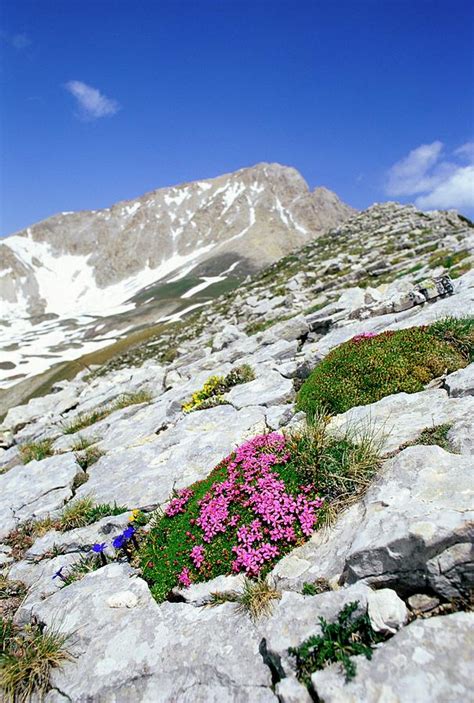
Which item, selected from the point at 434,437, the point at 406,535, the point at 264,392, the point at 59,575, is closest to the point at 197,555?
the point at 59,575

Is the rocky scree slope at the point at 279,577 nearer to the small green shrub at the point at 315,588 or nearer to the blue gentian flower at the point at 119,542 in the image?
the small green shrub at the point at 315,588

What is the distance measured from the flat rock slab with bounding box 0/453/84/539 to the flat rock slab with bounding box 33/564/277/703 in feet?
13.1

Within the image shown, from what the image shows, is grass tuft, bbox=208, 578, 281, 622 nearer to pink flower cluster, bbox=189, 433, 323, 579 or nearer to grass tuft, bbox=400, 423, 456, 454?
pink flower cluster, bbox=189, 433, 323, 579

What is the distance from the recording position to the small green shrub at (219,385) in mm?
12130

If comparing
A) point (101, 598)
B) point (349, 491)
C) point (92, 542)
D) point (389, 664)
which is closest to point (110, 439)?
point (92, 542)

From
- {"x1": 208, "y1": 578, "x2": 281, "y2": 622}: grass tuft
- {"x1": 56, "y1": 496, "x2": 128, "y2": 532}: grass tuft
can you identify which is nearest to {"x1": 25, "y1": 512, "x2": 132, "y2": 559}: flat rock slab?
{"x1": 56, "y1": 496, "x2": 128, "y2": 532}: grass tuft

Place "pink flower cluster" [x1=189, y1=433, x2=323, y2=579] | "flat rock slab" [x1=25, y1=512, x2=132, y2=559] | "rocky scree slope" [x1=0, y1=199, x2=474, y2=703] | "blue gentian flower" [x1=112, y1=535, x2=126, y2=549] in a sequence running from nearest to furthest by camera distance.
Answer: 1. "rocky scree slope" [x1=0, y1=199, x2=474, y2=703]
2. "pink flower cluster" [x1=189, y1=433, x2=323, y2=579]
3. "blue gentian flower" [x1=112, y1=535, x2=126, y2=549]
4. "flat rock slab" [x1=25, y1=512, x2=132, y2=559]

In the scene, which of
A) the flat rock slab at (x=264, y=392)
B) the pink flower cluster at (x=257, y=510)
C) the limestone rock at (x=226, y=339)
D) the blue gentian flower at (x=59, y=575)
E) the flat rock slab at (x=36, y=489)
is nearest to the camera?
the pink flower cluster at (x=257, y=510)

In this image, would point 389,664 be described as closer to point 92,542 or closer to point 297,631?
point 297,631

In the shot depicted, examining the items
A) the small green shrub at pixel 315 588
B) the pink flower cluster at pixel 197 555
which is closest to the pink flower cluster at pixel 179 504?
the pink flower cluster at pixel 197 555

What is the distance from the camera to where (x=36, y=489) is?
10.2 metres

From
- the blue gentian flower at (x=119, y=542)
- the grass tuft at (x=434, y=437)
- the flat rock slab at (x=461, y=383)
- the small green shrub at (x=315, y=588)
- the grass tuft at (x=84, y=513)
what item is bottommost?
the grass tuft at (x=84, y=513)

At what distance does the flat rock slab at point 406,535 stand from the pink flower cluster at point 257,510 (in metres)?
0.29

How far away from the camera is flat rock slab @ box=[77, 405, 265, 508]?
26.5 feet
